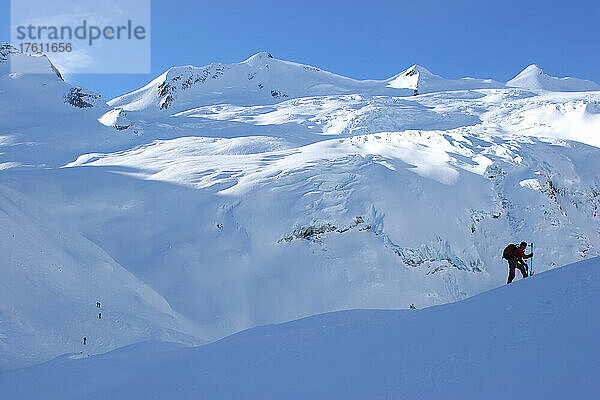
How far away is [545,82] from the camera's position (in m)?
64.8

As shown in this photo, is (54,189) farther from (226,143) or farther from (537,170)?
(537,170)

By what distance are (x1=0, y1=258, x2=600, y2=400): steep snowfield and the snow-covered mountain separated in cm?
294

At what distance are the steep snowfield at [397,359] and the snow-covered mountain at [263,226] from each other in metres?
2.94

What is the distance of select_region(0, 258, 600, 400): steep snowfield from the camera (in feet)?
12.2

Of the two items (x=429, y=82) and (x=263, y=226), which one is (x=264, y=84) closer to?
(x=429, y=82)

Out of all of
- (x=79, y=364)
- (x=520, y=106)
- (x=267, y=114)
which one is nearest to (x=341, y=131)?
(x=267, y=114)

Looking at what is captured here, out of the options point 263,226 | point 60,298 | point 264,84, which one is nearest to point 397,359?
point 60,298

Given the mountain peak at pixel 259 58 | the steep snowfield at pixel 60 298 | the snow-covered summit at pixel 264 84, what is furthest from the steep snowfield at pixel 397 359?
the mountain peak at pixel 259 58

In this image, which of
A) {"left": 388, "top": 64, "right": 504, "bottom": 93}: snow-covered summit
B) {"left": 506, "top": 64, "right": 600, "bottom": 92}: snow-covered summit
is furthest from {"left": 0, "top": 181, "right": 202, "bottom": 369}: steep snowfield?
{"left": 506, "top": 64, "right": 600, "bottom": 92}: snow-covered summit

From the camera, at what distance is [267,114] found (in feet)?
158

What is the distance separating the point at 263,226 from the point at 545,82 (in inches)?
2393

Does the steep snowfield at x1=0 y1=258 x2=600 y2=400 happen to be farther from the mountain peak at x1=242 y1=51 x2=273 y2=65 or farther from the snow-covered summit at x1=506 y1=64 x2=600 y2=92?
the mountain peak at x1=242 y1=51 x2=273 y2=65

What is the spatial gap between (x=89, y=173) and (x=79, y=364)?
55.4ft

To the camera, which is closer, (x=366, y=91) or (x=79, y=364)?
(x=79, y=364)
